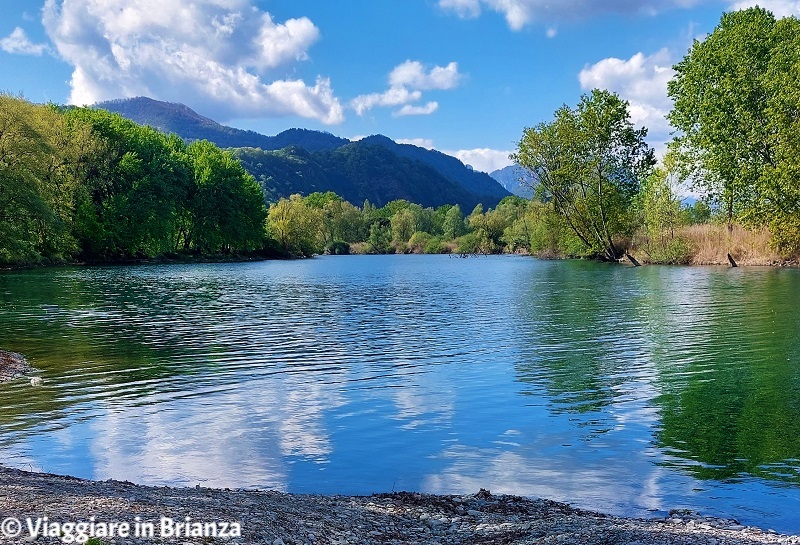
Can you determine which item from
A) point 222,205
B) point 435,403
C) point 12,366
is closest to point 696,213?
point 435,403

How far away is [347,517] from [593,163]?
290 feet

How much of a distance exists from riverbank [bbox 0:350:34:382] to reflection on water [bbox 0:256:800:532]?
631mm

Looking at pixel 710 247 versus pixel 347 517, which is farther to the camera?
pixel 710 247

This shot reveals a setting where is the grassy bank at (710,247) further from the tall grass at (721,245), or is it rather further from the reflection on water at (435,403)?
the reflection on water at (435,403)

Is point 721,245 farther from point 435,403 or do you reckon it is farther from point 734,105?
point 435,403

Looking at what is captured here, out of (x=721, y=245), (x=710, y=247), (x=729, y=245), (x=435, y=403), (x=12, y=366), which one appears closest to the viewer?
(x=435, y=403)

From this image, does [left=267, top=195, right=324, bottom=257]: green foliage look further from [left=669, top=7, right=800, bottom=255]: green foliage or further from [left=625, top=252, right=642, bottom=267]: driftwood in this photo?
[left=669, top=7, right=800, bottom=255]: green foliage

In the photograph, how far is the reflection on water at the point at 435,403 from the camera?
1290cm

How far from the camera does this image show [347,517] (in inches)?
389

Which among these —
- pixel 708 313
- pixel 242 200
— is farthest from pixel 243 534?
pixel 242 200

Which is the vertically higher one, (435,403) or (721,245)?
(721,245)

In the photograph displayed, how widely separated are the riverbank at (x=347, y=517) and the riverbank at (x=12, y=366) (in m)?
11.9

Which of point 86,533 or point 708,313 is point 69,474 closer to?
point 86,533

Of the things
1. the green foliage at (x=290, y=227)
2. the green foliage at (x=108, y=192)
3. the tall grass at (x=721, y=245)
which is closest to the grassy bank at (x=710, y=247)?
the tall grass at (x=721, y=245)
